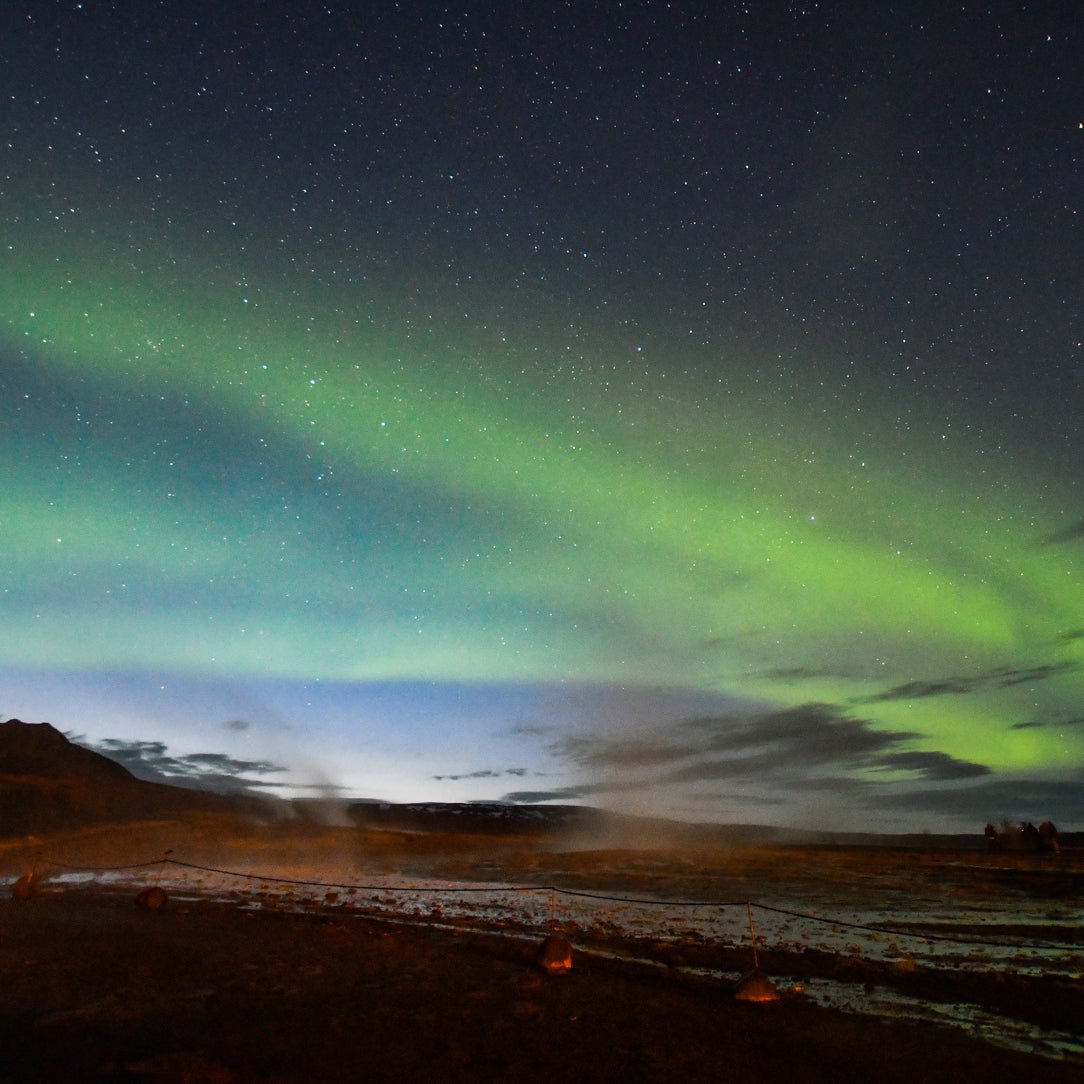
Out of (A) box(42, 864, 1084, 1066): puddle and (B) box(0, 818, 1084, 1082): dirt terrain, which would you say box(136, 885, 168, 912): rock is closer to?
(B) box(0, 818, 1084, 1082): dirt terrain

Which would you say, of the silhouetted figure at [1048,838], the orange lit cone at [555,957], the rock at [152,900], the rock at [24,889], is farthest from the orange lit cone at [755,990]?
the silhouetted figure at [1048,838]

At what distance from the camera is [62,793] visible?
9525 cm

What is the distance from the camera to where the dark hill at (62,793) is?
84.9 m

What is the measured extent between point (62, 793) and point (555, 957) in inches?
4030

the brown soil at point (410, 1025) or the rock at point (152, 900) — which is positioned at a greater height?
the brown soil at point (410, 1025)

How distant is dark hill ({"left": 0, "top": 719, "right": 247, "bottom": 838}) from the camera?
84.9 m

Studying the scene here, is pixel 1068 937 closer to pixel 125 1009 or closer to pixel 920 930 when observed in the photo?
pixel 920 930

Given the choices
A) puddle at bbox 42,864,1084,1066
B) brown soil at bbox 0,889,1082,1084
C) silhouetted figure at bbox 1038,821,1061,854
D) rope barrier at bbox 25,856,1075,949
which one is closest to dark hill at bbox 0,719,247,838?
rope barrier at bbox 25,856,1075,949

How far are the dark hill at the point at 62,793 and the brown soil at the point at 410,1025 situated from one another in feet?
248

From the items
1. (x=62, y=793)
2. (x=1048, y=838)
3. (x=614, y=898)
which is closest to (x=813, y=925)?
(x=614, y=898)

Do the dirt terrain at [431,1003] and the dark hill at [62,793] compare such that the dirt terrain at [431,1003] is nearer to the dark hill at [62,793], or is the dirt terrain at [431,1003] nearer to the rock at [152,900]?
the rock at [152,900]

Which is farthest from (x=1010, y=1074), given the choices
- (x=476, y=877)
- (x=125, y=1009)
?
(x=476, y=877)

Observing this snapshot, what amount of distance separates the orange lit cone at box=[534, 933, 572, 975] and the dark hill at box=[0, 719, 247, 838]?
7966cm

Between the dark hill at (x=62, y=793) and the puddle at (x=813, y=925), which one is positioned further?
the dark hill at (x=62, y=793)
